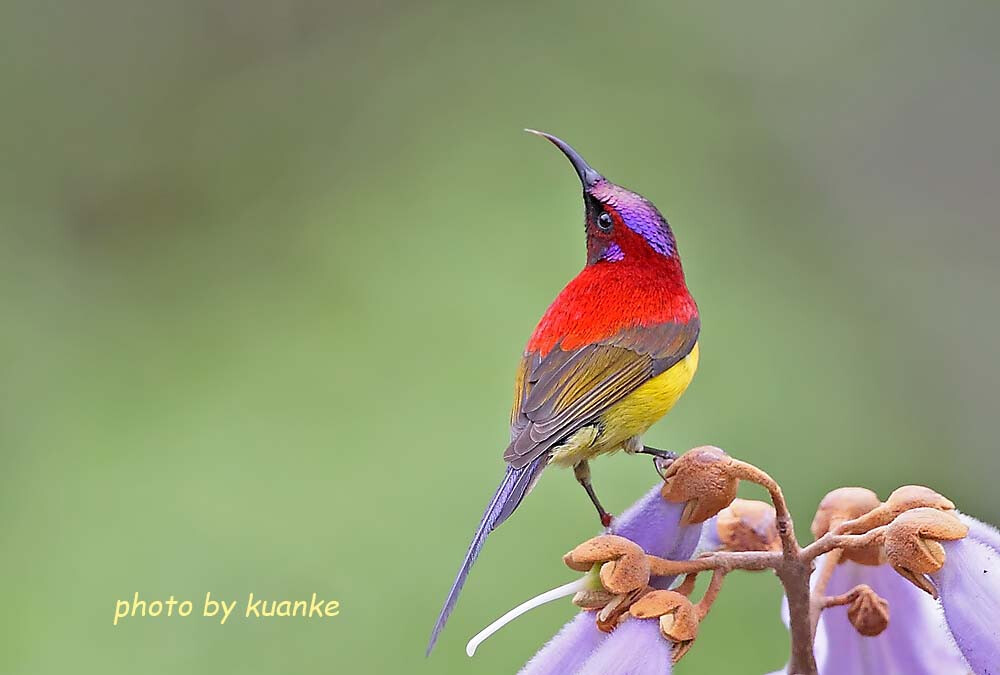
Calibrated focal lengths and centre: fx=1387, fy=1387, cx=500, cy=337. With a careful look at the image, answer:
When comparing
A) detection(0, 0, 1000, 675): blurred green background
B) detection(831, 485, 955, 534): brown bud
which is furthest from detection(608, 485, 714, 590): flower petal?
detection(0, 0, 1000, 675): blurred green background

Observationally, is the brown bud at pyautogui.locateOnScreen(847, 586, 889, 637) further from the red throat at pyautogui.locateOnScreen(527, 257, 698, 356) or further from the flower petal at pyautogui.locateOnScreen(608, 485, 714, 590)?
the red throat at pyautogui.locateOnScreen(527, 257, 698, 356)

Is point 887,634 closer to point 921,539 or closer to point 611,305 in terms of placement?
point 921,539

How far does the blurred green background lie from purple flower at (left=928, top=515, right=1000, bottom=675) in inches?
69.3

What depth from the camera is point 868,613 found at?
6.97 feet

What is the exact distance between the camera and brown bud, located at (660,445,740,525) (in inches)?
79.1

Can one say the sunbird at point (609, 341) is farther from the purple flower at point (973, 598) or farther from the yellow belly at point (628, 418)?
the purple flower at point (973, 598)

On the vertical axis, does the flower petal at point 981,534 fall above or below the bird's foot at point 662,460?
above

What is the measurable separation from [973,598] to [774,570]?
0.28 meters

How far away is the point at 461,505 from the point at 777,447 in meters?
1.08

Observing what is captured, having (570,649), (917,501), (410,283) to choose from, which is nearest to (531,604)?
(570,649)

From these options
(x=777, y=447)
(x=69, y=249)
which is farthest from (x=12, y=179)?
(x=777, y=447)

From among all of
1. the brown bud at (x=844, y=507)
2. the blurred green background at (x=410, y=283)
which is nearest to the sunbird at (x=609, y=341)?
the brown bud at (x=844, y=507)

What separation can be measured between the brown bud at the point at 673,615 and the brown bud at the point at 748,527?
9.4 inches

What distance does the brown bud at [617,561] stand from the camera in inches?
77.0
